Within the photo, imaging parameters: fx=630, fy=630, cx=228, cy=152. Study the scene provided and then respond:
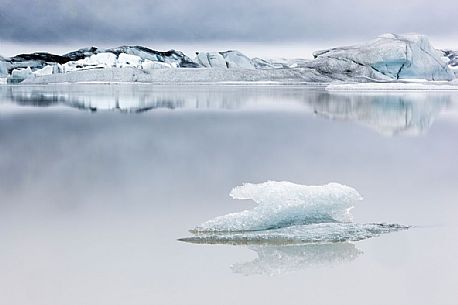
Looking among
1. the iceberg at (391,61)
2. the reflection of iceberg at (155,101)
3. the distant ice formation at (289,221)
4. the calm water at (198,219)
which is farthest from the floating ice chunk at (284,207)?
the iceberg at (391,61)

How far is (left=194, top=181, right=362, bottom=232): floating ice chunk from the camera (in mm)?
2551

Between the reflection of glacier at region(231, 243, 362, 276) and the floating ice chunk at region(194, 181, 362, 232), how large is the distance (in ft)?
0.67

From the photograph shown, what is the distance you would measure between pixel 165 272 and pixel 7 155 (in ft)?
9.83

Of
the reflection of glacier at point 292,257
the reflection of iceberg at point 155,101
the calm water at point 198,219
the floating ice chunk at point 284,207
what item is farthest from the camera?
the reflection of iceberg at point 155,101

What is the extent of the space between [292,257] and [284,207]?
347mm

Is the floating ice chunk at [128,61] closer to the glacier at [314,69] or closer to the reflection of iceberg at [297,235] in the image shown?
the glacier at [314,69]

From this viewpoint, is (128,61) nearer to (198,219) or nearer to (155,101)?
(155,101)

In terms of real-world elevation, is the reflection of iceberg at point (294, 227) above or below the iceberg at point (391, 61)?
below

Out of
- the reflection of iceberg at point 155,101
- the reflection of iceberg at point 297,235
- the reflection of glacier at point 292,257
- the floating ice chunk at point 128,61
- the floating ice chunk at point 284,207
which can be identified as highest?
the floating ice chunk at point 128,61

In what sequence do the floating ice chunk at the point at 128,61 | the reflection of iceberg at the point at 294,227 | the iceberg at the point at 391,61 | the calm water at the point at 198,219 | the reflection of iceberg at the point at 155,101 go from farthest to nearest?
the floating ice chunk at the point at 128,61
the iceberg at the point at 391,61
the reflection of iceberg at the point at 155,101
the reflection of iceberg at the point at 294,227
the calm water at the point at 198,219

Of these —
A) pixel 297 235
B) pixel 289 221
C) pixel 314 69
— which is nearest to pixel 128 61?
pixel 314 69

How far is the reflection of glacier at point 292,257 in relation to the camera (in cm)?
211

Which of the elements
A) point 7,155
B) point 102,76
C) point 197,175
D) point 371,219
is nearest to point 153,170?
point 197,175

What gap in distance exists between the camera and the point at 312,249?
2342mm
